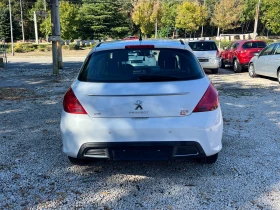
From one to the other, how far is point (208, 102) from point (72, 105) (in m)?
1.48

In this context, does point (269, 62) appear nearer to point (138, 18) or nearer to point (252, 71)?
point (252, 71)

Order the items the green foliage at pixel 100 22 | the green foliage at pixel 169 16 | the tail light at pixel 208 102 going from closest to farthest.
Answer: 1. the tail light at pixel 208 102
2. the green foliage at pixel 100 22
3. the green foliage at pixel 169 16

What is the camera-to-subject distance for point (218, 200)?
10.3 feet

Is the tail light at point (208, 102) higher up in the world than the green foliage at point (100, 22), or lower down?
lower down

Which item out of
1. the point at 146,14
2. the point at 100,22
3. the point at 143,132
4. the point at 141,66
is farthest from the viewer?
the point at 100,22

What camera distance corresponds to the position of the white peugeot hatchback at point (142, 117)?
3207 millimetres

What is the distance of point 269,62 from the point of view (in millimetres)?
11469

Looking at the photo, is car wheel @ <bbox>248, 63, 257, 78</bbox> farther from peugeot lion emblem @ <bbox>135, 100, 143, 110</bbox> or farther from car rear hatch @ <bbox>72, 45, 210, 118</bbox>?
peugeot lion emblem @ <bbox>135, 100, 143, 110</bbox>

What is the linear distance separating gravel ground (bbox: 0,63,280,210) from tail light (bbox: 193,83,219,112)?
0.88 m

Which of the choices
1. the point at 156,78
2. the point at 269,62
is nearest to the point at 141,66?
the point at 156,78

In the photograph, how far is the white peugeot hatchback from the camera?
3207mm

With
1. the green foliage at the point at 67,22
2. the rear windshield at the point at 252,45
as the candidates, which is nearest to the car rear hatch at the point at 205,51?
the rear windshield at the point at 252,45

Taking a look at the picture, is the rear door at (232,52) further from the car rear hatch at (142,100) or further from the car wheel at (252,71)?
the car rear hatch at (142,100)

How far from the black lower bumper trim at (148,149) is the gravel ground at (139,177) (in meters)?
0.39
